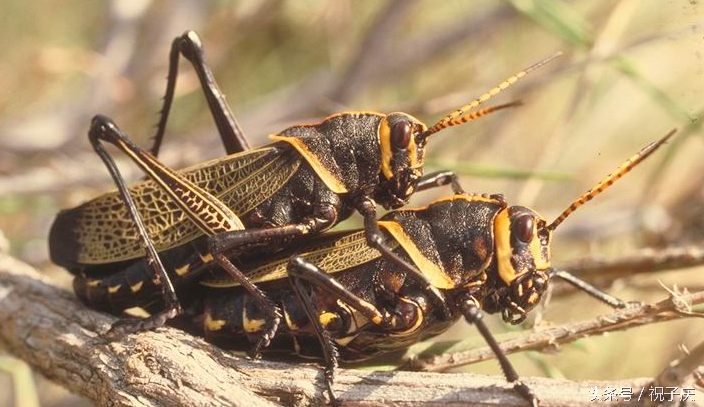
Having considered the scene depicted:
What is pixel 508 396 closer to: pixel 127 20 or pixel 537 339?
pixel 537 339

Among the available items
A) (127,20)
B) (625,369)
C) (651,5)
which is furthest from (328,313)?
(127,20)

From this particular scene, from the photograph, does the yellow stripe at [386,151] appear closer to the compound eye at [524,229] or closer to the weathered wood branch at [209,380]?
the compound eye at [524,229]

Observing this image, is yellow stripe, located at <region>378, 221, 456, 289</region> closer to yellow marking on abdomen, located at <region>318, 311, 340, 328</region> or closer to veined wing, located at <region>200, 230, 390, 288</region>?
veined wing, located at <region>200, 230, 390, 288</region>

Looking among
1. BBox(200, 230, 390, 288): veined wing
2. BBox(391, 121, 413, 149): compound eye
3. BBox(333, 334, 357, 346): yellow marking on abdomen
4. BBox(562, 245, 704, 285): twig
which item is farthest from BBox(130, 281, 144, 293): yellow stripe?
BBox(562, 245, 704, 285): twig

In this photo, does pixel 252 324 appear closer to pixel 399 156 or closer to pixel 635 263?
pixel 399 156

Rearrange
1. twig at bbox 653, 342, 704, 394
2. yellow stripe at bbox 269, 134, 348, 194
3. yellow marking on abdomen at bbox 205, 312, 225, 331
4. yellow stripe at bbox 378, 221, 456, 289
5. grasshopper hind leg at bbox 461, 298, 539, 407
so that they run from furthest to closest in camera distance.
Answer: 1. yellow stripe at bbox 269, 134, 348, 194
2. yellow marking on abdomen at bbox 205, 312, 225, 331
3. yellow stripe at bbox 378, 221, 456, 289
4. grasshopper hind leg at bbox 461, 298, 539, 407
5. twig at bbox 653, 342, 704, 394

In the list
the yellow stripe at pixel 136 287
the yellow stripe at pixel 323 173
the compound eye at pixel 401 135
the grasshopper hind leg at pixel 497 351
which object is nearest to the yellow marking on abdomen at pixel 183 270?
the yellow stripe at pixel 136 287
